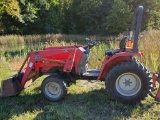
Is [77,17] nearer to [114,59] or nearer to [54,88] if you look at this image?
[54,88]

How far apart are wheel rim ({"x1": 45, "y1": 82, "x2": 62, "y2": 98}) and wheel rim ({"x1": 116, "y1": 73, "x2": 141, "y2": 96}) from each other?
122 centimetres

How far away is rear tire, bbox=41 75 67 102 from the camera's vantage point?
509cm

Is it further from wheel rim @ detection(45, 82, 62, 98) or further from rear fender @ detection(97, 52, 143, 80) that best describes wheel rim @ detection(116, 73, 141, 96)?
wheel rim @ detection(45, 82, 62, 98)

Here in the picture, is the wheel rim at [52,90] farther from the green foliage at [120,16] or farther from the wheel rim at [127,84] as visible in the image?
the green foliage at [120,16]

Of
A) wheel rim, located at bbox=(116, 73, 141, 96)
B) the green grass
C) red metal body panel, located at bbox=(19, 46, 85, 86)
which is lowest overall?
the green grass

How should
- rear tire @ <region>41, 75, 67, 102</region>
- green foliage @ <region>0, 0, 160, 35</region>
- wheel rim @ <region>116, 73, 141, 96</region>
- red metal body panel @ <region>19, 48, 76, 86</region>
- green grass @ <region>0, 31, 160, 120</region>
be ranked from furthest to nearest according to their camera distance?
1. green foliage @ <region>0, 0, 160, 35</region>
2. red metal body panel @ <region>19, 48, 76, 86</region>
3. rear tire @ <region>41, 75, 67, 102</region>
4. wheel rim @ <region>116, 73, 141, 96</region>
5. green grass @ <region>0, 31, 160, 120</region>

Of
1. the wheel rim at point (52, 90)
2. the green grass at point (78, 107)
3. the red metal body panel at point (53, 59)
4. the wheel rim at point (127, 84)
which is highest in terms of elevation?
the red metal body panel at point (53, 59)

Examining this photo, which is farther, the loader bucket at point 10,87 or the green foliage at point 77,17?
the green foliage at point 77,17

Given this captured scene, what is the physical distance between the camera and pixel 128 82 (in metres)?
4.83

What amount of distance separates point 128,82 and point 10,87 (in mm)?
2432

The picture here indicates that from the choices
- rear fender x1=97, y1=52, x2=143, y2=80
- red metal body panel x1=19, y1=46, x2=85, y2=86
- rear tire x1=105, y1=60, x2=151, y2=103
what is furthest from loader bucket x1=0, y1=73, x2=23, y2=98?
rear tire x1=105, y1=60, x2=151, y2=103

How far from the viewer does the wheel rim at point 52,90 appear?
17.0 feet

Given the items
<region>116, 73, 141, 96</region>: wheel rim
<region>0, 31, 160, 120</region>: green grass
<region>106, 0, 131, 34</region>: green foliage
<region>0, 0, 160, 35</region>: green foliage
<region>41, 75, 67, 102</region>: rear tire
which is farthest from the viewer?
<region>0, 0, 160, 35</region>: green foliage

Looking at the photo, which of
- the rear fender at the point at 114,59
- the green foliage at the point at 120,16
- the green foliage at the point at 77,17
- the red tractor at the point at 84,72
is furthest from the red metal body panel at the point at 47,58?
the green foliage at the point at 120,16
